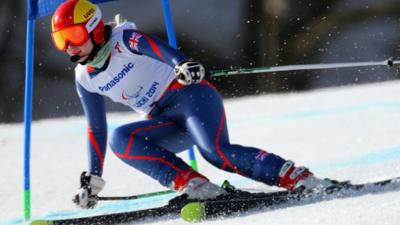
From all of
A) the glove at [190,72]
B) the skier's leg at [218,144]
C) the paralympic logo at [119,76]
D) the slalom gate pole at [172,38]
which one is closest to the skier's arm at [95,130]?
the paralympic logo at [119,76]

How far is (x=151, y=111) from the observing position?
4.16 m

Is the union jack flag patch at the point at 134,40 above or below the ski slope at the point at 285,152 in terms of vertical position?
above

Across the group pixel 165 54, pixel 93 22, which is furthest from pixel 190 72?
pixel 93 22

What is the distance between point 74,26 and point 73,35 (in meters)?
0.05

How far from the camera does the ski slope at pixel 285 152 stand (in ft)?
10.3

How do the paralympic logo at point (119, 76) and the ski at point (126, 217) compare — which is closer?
the ski at point (126, 217)

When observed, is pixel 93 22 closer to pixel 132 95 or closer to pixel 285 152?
pixel 132 95

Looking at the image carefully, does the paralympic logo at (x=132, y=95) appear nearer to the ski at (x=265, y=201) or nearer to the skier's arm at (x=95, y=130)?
the skier's arm at (x=95, y=130)

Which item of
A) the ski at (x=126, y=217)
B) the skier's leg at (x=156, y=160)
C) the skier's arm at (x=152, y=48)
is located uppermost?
the skier's arm at (x=152, y=48)

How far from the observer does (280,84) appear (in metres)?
8.45

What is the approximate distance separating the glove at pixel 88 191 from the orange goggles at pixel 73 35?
751 millimetres

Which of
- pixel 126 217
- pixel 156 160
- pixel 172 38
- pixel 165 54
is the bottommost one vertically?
pixel 126 217

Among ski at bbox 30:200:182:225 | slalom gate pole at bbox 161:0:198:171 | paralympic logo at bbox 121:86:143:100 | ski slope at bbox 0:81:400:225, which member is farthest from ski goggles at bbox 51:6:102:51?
slalom gate pole at bbox 161:0:198:171

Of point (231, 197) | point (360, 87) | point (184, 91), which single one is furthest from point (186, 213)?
point (360, 87)
